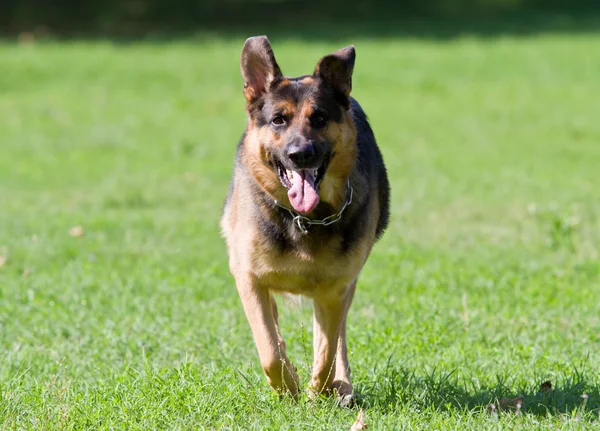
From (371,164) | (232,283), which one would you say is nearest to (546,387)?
(371,164)

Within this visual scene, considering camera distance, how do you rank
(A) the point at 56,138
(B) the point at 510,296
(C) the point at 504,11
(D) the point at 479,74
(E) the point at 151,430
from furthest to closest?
(C) the point at 504,11
(D) the point at 479,74
(A) the point at 56,138
(B) the point at 510,296
(E) the point at 151,430

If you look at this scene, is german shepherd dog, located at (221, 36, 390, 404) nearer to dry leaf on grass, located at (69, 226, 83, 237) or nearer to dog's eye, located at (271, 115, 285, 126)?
dog's eye, located at (271, 115, 285, 126)

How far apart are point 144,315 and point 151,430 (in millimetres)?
2466

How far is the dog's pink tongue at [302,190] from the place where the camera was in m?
5.07

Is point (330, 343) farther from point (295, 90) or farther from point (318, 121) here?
point (295, 90)

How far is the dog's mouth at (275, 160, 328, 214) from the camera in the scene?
199 inches

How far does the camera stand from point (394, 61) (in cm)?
2523

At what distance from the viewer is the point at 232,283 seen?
8.15 meters

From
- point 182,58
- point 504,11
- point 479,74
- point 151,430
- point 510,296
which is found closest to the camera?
point 151,430

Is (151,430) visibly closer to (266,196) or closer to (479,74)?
(266,196)

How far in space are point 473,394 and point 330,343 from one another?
0.85 m

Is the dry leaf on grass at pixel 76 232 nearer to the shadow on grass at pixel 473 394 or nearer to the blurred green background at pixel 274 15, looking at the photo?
the shadow on grass at pixel 473 394

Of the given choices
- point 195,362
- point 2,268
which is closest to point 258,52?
point 195,362

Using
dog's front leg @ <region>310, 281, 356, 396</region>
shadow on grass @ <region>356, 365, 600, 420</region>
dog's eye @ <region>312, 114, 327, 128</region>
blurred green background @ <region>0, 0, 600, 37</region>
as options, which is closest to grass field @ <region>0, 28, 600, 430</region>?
shadow on grass @ <region>356, 365, 600, 420</region>
